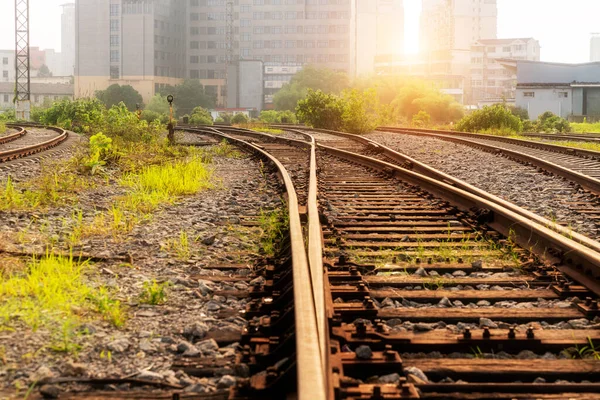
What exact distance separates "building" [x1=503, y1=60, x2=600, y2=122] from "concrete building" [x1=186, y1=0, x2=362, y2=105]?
7324cm

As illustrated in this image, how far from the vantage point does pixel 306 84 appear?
10969 cm

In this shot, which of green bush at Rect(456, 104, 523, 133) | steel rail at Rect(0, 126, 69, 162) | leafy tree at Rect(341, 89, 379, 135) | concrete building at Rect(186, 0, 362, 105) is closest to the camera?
steel rail at Rect(0, 126, 69, 162)

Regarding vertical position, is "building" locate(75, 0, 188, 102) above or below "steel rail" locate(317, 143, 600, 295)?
above

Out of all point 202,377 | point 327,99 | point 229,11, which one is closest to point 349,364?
point 202,377

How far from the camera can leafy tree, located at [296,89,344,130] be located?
3041cm

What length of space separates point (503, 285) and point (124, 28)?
120 m

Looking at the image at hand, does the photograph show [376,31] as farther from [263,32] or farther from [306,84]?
[306,84]

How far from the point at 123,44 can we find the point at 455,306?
120029mm

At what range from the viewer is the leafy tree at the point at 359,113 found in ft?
87.9

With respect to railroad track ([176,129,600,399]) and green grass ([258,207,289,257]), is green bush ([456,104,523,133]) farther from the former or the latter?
green grass ([258,207,289,257])

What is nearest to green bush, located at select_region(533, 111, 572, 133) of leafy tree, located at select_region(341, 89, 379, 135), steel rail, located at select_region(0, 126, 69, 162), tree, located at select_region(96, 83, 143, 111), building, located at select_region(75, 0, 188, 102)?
leafy tree, located at select_region(341, 89, 379, 135)

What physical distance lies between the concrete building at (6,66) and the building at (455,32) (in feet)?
321

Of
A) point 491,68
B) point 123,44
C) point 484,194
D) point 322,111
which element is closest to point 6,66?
point 123,44

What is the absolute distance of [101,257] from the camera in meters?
4.95
